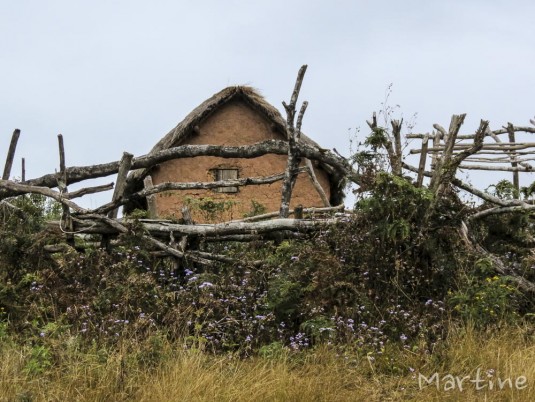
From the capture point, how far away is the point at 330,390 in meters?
5.12

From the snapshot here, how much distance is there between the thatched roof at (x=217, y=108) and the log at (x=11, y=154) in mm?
4419

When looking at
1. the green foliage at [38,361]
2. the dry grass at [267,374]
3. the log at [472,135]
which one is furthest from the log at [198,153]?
the log at [472,135]

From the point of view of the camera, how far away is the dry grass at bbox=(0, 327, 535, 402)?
4.99 m

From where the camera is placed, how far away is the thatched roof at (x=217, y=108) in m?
13.9

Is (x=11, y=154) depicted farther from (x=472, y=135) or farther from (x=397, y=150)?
(x=472, y=135)

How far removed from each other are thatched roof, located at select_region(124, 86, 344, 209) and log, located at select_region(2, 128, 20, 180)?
442 cm

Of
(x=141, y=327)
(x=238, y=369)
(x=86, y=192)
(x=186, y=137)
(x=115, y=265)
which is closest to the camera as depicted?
(x=238, y=369)

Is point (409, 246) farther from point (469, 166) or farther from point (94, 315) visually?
point (469, 166)

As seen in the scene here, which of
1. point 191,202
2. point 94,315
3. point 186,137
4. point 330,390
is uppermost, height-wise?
point 186,137

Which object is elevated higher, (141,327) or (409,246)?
(409,246)

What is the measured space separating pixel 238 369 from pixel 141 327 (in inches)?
37.7

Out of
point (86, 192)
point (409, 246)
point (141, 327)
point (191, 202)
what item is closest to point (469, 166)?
point (191, 202)

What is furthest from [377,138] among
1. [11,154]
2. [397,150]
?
[11,154]

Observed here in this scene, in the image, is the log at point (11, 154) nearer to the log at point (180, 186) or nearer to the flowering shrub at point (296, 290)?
the log at point (180, 186)
